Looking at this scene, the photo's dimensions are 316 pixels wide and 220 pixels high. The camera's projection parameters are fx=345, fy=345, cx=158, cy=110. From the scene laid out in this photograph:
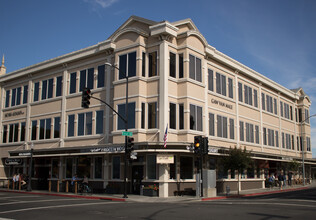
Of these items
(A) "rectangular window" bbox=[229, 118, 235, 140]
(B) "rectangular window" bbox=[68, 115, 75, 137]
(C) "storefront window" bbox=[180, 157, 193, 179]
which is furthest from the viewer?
(A) "rectangular window" bbox=[229, 118, 235, 140]

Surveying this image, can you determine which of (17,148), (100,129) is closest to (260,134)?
(100,129)

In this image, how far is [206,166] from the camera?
29.8 metres

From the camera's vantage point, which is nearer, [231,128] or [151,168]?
[151,168]

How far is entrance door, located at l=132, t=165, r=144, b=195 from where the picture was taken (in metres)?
27.0

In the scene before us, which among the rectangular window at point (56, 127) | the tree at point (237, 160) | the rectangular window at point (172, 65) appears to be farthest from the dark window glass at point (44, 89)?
the tree at point (237, 160)

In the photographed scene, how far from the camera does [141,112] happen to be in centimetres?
2727

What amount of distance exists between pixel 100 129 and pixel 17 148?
12626 millimetres

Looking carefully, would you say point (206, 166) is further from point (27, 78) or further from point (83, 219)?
point (27, 78)

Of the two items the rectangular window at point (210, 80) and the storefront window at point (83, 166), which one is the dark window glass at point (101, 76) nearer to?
the storefront window at point (83, 166)

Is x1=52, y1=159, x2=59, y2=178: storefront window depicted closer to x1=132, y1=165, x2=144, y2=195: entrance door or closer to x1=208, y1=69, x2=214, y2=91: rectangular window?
x1=132, y1=165, x2=144, y2=195: entrance door

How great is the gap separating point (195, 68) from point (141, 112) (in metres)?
6.09

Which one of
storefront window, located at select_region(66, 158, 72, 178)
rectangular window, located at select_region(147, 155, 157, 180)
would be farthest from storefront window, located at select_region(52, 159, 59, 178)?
rectangular window, located at select_region(147, 155, 157, 180)

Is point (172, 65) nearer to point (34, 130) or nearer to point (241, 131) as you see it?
point (241, 131)

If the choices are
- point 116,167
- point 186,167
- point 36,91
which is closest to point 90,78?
point 36,91
